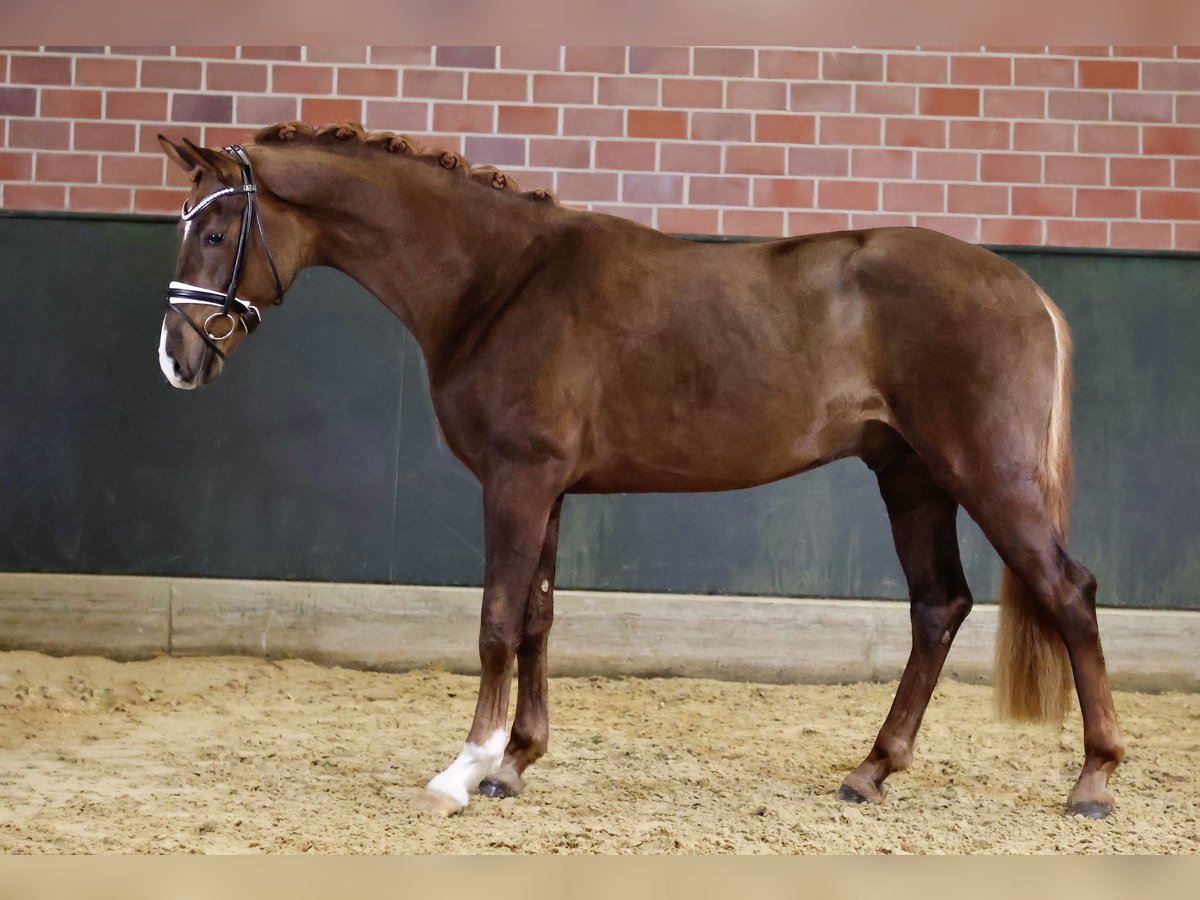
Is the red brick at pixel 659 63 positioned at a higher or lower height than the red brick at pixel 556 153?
higher

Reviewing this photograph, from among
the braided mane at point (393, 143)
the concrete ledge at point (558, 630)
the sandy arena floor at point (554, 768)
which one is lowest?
the sandy arena floor at point (554, 768)

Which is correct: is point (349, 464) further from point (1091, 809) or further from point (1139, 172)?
point (1139, 172)

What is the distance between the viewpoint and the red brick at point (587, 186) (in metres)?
4.93

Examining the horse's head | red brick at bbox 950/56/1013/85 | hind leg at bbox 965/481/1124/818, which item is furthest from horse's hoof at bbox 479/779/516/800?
red brick at bbox 950/56/1013/85

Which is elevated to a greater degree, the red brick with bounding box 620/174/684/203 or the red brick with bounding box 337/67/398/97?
the red brick with bounding box 337/67/398/97

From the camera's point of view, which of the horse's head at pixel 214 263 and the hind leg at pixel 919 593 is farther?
the hind leg at pixel 919 593

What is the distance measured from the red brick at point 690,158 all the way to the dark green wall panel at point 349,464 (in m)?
1.46

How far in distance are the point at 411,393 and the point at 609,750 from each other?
205 centimetres

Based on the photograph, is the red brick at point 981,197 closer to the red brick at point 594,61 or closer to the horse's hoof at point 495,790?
the red brick at point 594,61

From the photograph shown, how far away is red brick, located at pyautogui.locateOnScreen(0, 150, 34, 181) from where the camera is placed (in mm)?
4930

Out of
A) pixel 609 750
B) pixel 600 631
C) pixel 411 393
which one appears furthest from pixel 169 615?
pixel 609 750

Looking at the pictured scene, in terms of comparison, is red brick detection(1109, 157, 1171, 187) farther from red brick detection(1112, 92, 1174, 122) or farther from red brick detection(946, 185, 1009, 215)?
red brick detection(946, 185, 1009, 215)

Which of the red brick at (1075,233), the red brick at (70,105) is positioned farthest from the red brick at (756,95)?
the red brick at (70,105)

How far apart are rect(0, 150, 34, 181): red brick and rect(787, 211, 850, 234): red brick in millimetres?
3510
